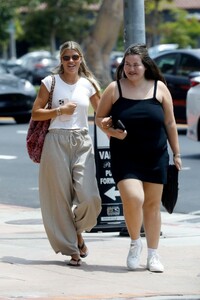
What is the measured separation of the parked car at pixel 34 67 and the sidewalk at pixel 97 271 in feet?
122

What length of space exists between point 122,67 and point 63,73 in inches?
20.9

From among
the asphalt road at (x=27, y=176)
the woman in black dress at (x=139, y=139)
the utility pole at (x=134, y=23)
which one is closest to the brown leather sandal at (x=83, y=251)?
the woman in black dress at (x=139, y=139)

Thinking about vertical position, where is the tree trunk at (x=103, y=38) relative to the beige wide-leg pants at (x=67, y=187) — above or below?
below

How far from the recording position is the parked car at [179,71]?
21.1 meters

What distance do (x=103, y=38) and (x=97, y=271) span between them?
980 inches

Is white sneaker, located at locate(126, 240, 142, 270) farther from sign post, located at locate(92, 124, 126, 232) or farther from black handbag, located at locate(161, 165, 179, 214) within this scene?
sign post, located at locate(92, 124, 126, 232)

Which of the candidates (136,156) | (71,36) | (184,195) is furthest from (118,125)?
(71,36)

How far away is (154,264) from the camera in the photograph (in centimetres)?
857

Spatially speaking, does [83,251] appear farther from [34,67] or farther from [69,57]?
[34,67]

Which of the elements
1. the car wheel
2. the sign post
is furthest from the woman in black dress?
the car wheel

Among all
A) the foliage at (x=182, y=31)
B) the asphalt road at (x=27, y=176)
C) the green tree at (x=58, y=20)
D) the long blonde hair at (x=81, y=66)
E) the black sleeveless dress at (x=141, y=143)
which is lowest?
the foliage at (x=182, y=31)

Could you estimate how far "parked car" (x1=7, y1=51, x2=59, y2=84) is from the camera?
4828cm

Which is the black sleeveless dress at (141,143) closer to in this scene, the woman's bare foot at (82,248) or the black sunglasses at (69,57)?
the black sunglasses at (69,57)

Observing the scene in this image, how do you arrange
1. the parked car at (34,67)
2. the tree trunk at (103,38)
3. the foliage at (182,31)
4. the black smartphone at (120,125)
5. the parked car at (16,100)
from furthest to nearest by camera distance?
the foliage at (182,31)
the parked car at (34,67)
the tree trunk at (103,38)
the parked car at (16,100)
the black smartphone at (120,125)
